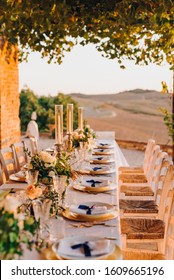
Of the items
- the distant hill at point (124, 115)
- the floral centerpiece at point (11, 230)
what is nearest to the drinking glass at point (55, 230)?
the floral centerpiece at point (11, 230)

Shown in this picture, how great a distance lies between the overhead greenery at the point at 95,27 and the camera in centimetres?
505

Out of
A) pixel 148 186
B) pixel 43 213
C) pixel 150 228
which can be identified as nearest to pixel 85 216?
pixel 43 213

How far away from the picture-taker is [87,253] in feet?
6.15

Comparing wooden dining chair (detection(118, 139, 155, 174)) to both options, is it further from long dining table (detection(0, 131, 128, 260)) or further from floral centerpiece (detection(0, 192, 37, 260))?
floral centerpiece (detection(0, 192, 37, 260))

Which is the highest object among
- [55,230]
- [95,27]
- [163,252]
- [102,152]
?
[95,27]

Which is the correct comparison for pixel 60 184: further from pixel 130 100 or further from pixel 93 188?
pixel 130 100

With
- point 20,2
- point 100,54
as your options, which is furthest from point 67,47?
point 20,2

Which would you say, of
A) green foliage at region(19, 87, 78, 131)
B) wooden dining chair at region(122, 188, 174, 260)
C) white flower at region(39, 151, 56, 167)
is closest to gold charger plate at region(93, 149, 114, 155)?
wooden dining chair at region(122, 188, 174, 260)

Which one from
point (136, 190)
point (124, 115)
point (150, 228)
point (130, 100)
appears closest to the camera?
point (150, 228)

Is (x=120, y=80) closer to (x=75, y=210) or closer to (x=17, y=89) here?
(x=17, y=89)

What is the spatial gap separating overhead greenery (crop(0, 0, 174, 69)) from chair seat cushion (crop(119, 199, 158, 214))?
66.1 inches

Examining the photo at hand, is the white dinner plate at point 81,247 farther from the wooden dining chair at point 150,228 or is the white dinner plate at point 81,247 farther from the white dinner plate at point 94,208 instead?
the wooden dining chair at point 150,228

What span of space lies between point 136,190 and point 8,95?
8.28 feet

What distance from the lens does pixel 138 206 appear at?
3979 mm
